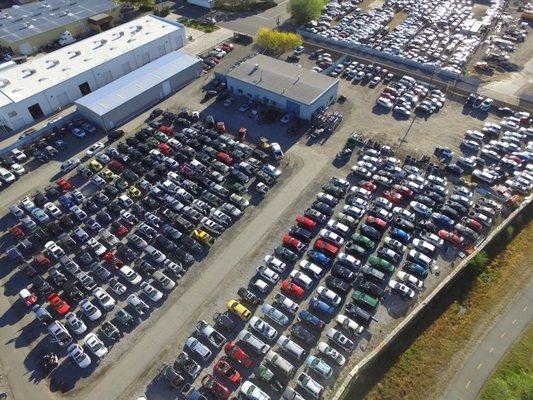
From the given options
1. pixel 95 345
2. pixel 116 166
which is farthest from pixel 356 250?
pixel 116 166

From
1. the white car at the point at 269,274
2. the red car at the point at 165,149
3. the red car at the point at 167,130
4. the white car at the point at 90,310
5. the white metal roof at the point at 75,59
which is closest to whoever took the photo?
the white car at the point at 90,310

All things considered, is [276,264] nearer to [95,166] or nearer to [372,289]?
[372,289]

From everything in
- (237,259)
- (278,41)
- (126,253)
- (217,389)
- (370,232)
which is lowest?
(237,259)

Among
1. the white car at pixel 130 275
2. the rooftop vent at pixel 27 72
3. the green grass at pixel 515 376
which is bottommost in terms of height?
the green grass at pixel 515 376

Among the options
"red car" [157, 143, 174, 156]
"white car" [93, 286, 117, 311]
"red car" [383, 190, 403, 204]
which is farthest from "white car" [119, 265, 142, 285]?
"red car" [383, 190, 403, 204]

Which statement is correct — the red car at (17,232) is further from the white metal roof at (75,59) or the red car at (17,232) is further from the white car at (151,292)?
the white metal roof at (75,59)

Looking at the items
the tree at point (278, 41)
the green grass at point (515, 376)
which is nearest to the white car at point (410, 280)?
the green grass at point (515, 376)

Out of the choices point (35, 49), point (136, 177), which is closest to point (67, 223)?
point (136, 177)
